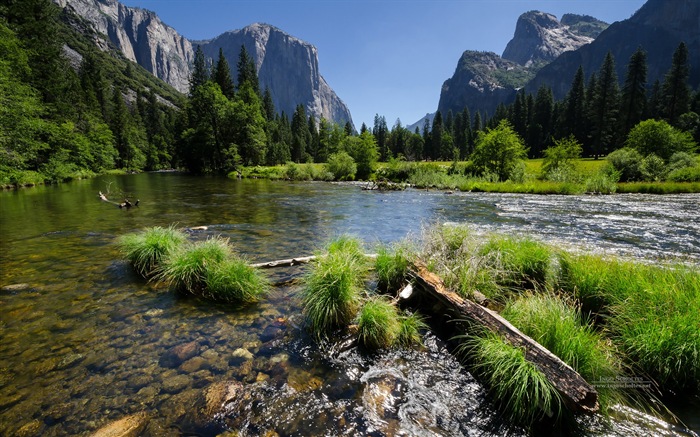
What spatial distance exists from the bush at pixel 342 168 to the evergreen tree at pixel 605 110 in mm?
57370

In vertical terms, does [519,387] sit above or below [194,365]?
above

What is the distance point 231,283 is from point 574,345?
585cm

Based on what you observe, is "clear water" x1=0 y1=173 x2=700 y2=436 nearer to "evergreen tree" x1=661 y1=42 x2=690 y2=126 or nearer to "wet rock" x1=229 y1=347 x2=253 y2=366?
"wet rock" x1=229 y1=347 x2=253 y2=366

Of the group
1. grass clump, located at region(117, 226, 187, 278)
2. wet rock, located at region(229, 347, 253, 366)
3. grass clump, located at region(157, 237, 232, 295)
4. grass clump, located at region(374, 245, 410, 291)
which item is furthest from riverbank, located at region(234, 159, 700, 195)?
wet rock, located at region(229, 347, 253, 366)

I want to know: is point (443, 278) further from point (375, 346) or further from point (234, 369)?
point (234, 369)

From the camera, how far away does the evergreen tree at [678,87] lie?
214ft

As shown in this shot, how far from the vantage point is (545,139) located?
91688 millimetres

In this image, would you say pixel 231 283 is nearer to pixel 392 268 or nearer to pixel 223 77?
pixel 392 268

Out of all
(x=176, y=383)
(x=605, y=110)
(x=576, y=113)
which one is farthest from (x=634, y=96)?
(x=176, y=383)

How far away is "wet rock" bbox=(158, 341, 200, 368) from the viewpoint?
14.8ft

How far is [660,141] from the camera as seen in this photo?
4056 centimetres

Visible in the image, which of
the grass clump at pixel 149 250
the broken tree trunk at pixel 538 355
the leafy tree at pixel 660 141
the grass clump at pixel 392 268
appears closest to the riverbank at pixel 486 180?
the leafy tree at pixel 660 141

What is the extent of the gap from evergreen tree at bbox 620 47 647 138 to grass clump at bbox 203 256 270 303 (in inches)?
3397

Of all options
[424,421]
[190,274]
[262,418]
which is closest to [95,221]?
[190,274]
